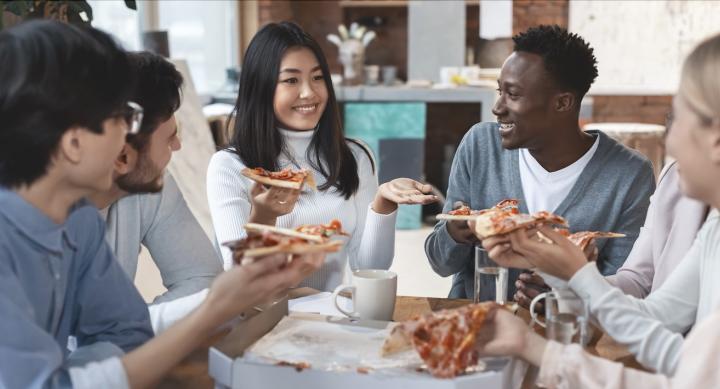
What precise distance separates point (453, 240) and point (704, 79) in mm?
925

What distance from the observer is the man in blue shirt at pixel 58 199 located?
1046mm

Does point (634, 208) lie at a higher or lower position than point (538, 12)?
lower

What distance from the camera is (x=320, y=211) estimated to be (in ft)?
6.95

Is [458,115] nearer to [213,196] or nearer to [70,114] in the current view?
[213,196]

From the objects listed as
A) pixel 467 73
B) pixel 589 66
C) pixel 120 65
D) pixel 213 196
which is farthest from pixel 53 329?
pixel 467 73

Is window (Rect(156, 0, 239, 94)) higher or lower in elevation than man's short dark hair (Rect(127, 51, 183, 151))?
higher

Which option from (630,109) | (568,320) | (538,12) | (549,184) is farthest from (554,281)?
(630,109)

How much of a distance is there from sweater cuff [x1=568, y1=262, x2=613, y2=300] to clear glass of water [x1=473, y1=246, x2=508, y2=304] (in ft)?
0.67

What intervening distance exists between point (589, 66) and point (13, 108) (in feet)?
5.01

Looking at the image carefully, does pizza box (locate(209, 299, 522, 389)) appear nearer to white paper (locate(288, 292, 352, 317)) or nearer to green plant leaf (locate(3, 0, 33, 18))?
white paper (locate(288, 292, 352, 317))

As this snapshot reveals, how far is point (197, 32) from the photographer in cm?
593

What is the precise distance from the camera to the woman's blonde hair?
111 cm

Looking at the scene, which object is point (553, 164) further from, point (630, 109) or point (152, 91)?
point (630, 109)

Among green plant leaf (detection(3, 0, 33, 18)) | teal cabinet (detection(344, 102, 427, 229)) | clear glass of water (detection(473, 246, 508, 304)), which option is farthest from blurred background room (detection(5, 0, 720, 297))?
clear glass of water (detection(473, 246, 508, 304))
